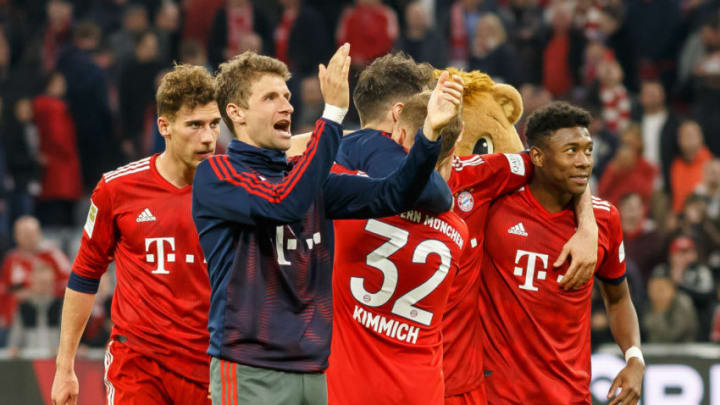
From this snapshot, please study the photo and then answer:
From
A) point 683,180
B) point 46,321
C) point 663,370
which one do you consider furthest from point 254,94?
point 683,180

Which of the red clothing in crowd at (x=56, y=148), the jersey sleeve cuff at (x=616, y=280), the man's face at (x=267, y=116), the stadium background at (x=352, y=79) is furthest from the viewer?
the red clothing in crowd at (x=56, y=148)

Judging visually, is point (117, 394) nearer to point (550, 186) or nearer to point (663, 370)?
point (550, 186)

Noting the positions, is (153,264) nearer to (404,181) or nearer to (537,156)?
(404,181)

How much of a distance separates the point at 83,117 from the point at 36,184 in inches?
36.8

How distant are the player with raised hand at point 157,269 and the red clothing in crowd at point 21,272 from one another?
5743mm

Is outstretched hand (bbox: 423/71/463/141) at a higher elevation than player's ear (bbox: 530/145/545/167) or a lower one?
higher

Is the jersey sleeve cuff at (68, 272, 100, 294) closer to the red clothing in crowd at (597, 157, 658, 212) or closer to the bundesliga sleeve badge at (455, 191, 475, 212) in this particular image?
the bundesliga sleeve badge at (455, 191, 475, 212)

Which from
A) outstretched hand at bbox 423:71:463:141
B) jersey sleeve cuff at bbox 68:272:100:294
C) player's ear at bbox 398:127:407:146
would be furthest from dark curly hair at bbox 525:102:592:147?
jersey sleeve cuff at bbox 68:272:100:294

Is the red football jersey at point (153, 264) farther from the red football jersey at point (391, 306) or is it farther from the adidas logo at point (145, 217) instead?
the red football jersey at point (391, 306)

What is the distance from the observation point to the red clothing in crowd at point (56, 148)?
12.7 metres

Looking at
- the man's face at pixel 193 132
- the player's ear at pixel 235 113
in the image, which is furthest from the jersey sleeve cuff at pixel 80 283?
the player's ear at pixel 235 113

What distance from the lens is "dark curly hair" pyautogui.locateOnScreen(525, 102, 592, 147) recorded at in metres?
5.46

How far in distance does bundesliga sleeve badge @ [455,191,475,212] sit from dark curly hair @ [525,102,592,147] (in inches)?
17.0

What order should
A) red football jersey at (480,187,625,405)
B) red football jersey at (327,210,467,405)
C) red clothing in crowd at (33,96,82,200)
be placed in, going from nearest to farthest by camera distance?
red football jersey at (327,210,467,405)
red football jersey at (480,187,625,405)
red clothing in crowd at (33,96,82,200)
